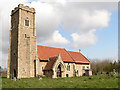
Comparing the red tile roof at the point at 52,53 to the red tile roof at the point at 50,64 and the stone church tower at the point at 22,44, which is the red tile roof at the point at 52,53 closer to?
the red tile roof at the point at 50,64

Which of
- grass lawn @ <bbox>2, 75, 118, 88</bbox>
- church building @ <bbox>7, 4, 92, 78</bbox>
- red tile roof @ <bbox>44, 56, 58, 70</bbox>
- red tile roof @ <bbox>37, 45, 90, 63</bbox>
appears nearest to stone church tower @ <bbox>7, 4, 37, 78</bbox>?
church building @ <bbox>7, 4, 92, 78</bbox>

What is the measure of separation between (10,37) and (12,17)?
19.8 ft

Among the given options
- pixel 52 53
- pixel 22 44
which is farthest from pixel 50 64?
pixel 22 44

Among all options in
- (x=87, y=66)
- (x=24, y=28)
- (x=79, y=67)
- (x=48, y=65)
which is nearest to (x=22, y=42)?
(x=24, y=28)

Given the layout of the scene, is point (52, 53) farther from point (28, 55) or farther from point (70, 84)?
point (70, 84)

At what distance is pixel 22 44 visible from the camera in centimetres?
3375

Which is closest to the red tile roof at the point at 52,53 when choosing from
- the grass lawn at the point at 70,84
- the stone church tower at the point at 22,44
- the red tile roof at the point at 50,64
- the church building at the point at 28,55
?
the church building at the point at 28,55

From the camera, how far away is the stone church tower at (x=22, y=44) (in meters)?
32.5

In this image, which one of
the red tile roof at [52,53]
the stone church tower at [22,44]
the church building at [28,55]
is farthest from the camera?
the red tile roof at [52,53]

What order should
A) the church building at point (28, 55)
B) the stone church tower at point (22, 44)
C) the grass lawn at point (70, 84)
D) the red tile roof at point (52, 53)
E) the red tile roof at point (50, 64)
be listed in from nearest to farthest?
1. the grass lawn at point (70, 84)
2. the red tile roof at point (50, 64)
3. the church building at point (28, 55)
4. the stone church tower at point (22, 44)
5. the red tile roof at point (52, 53)

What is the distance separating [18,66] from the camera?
104ft

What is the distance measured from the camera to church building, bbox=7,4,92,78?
32.3 m

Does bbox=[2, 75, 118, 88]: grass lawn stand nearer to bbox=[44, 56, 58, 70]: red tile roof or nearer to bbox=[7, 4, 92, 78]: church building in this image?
bbox=[44, 56, 58, 70]: red tile roof

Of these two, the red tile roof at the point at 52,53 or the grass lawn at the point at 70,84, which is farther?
the red tile roof at the point at 52,53
